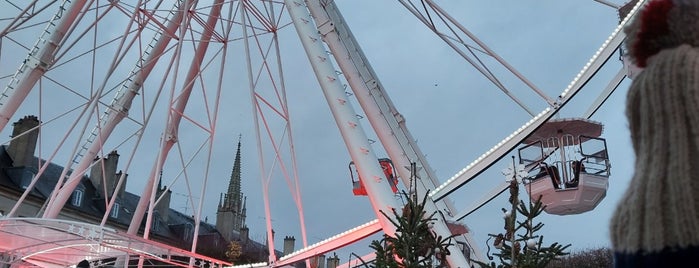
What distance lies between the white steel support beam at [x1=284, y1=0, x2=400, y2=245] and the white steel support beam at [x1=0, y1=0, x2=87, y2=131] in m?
7.22

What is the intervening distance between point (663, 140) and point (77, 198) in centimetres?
4495

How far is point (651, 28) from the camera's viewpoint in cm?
230

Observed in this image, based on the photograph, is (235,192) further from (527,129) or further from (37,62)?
(527,129)

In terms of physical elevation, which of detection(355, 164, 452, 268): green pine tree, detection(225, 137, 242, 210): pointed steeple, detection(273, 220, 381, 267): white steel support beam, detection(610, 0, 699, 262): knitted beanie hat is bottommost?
detection(610, 0, 699, 262): knitted beanie hat

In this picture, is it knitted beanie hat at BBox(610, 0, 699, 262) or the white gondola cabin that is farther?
the white gondola cabin

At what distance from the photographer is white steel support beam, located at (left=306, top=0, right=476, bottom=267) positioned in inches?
615

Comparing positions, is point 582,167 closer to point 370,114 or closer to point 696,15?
point 370,114

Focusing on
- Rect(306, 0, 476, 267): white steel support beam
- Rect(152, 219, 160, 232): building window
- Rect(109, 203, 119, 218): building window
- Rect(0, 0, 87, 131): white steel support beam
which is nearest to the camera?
Rect(306, 0, 476, 267): white steel support beam

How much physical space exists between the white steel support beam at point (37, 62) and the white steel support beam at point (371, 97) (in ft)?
24.9

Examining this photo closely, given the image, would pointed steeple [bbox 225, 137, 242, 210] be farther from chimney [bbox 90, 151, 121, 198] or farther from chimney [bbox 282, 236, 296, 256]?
chimney [bbox 90, 151, 121, 198]

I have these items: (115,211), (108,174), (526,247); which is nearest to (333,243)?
(526,247)

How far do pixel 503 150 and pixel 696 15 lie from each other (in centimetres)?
1349

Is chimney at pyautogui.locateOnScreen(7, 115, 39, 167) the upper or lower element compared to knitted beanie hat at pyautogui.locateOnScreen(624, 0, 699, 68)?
upper

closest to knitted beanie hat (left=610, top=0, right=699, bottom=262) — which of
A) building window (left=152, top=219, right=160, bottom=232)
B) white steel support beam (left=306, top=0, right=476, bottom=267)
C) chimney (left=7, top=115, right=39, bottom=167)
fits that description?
white steel support beam (left=306, top=0, right=476, bottom=267)
